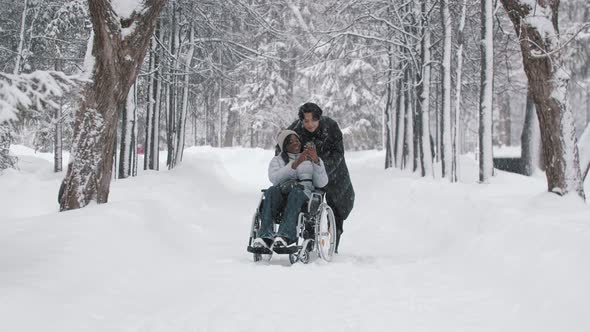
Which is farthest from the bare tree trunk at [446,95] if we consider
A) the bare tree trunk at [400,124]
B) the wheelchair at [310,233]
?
the wheelchair at [310,233]

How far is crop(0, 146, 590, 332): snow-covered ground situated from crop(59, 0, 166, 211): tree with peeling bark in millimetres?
536

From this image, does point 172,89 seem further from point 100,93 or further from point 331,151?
point 331,151

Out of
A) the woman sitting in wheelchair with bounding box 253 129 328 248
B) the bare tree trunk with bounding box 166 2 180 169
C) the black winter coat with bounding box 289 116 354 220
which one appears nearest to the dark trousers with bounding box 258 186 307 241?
the woman sitting in wheelchair with bounding box 253 129 328 248

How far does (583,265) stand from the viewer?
4.12m

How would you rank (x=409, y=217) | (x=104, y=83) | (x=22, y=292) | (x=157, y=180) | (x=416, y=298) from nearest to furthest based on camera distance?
1. (x=22, y=292)
2. (x=416, y=298)
3. (x=104, y=83)
4. (x=409, y=217)
5. (x=157, y=180)

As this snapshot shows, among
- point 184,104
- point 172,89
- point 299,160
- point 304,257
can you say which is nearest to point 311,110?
point 299,160

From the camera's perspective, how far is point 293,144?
263 inches

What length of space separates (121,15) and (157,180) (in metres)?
7.65

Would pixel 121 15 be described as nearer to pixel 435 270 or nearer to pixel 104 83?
pixel 104 83

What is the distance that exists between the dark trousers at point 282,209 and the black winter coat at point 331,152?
2.92 feet

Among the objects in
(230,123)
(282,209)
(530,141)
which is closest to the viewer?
(282,209)

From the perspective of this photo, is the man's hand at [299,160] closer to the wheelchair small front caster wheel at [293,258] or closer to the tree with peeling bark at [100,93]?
the wheelchair small front caster wheel at [293,258]

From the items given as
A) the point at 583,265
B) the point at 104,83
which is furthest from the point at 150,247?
the point at 583,265

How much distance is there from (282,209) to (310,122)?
123 cm
